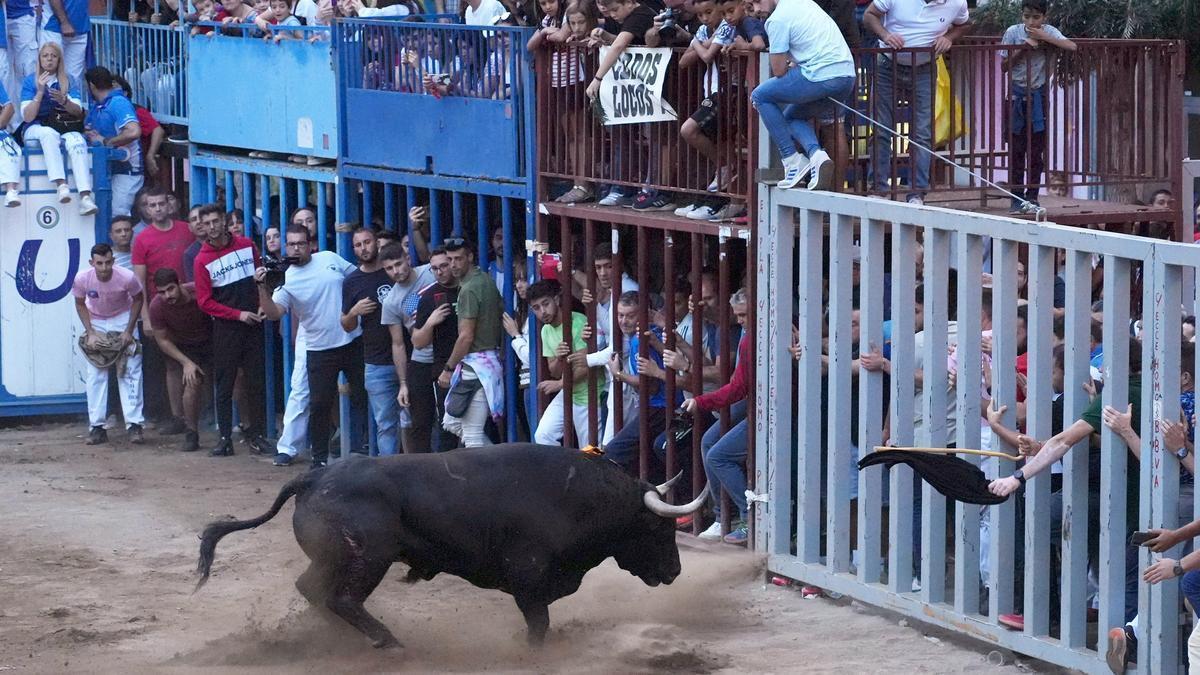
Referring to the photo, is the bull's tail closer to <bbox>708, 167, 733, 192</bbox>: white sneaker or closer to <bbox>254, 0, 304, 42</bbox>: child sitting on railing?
<bbox>708, 167, 733, 192</bbox>: white sneaker

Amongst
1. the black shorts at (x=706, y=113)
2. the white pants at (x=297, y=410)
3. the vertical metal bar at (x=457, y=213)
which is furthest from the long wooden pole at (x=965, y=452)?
the white pants at (x=297, y=410)

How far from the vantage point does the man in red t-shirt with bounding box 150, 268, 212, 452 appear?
49.6 ft

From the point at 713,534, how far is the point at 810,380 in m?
1.43

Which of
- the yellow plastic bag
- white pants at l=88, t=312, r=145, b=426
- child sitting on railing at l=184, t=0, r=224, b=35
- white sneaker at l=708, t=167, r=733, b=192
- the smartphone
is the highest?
child sitting on railing at l=184, t=0, r=224, b=35

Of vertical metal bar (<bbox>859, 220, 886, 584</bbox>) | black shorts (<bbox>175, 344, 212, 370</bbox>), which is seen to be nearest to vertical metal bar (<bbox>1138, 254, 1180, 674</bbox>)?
vertical metal bar (<bbox>859, 220, 886, 584</bbox>)

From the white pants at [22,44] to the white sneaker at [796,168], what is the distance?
9.25 m

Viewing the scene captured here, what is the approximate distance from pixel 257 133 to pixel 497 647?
7.59 meters

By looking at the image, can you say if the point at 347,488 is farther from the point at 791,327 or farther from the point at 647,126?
the point at 647,126

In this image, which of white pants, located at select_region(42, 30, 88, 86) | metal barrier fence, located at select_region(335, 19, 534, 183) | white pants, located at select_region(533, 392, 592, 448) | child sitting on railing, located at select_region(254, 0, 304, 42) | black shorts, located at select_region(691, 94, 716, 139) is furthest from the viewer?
white pants, located at select_region(42, 30, 88, 86)

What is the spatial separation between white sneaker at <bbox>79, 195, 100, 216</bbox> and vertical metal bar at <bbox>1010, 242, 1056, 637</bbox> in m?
9.86

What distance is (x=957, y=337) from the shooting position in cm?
906

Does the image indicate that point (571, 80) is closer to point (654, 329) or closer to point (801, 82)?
point (654, 329)

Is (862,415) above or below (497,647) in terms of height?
above

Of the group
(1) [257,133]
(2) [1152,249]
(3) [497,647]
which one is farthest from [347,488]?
(1) [257,133]
